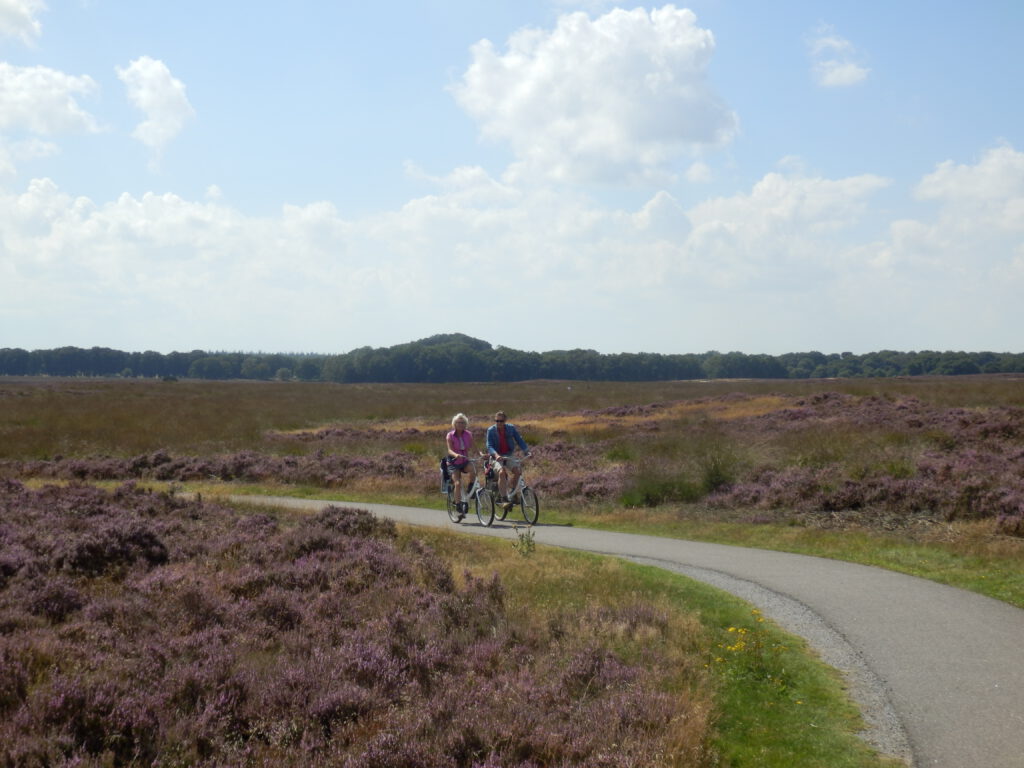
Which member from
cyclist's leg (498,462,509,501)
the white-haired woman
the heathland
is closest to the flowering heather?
the heathland

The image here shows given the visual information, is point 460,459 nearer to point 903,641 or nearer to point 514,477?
point 514,477

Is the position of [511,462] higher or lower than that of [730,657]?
higher

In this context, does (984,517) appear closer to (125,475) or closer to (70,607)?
(70,607)

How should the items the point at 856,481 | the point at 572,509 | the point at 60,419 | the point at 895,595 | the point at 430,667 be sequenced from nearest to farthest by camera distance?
the point at 430,667
the point at 895,595
the point at 856,481
the point at 572,509
the point at 60,419

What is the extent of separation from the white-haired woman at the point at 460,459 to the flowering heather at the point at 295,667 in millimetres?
5607

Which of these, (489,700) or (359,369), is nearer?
(489,700)

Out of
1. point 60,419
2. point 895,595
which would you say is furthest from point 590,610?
point 60,419

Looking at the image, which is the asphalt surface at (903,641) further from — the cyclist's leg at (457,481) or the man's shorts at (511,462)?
the cyclist's leg at (457,481)

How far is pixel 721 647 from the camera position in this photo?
309 inches

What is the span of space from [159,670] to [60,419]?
39058 millimetres

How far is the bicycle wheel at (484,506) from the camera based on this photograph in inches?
662

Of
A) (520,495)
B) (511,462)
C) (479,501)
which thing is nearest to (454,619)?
(511,462)

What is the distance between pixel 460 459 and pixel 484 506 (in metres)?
1.12

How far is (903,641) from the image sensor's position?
810 cm
